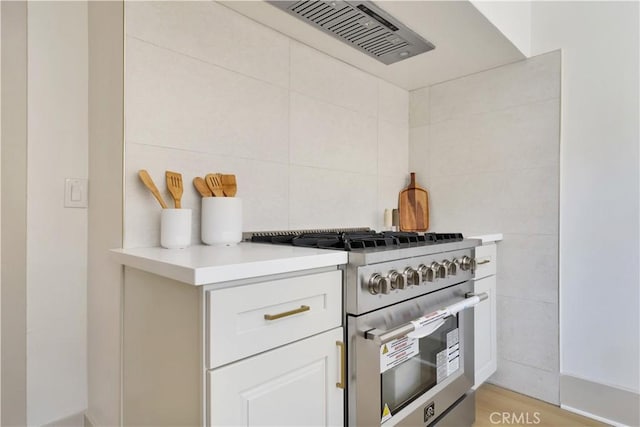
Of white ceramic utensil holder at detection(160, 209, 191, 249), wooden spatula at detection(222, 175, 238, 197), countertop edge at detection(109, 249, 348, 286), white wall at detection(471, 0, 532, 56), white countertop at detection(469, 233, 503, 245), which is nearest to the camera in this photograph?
countertop edge at detection(109, 249, 348, 286)

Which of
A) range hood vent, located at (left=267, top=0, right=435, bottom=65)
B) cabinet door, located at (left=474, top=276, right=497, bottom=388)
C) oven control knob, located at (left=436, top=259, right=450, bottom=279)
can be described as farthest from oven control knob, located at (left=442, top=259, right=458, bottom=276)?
range hood vent, located at (left=267, top=0, right=435, bottom=65)

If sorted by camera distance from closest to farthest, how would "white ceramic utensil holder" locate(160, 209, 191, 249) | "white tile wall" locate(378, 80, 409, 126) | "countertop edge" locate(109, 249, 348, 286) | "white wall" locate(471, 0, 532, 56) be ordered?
"countertop edge" locate(109, 249, 348, 286)
"white ceramic utensil holder" locate(160, 209, 191, 249)
"white wall" locate(471, 0, 532, 56)
"white tile wall" locate(378, 80, 409, 126)

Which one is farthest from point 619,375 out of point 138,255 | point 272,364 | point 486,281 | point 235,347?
point 138,255

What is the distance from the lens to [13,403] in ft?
4.12

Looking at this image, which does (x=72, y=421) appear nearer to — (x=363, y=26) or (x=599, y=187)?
(x=363, y=26)

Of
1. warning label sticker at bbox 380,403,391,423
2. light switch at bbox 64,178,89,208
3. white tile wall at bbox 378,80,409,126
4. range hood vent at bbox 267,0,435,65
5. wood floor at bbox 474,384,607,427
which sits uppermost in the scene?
range hood vent at bbox 267,0,435,65

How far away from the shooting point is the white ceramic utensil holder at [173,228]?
3.86 feet

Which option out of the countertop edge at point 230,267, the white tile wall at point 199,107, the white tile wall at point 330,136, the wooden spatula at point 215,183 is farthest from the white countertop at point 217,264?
the white tile wall at point 330,136

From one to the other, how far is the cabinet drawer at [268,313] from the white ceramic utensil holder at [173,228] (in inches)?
17.6

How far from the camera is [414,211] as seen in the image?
2.31 m

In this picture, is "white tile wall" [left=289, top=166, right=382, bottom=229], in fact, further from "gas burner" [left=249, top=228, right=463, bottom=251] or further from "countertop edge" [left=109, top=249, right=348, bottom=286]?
"countertop edge" [left=109, top=249, right=348, bottom=286]

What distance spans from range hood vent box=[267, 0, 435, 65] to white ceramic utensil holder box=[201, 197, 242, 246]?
81 cm

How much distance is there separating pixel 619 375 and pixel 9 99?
272 centimetres

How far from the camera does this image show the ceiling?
147 centimetres
